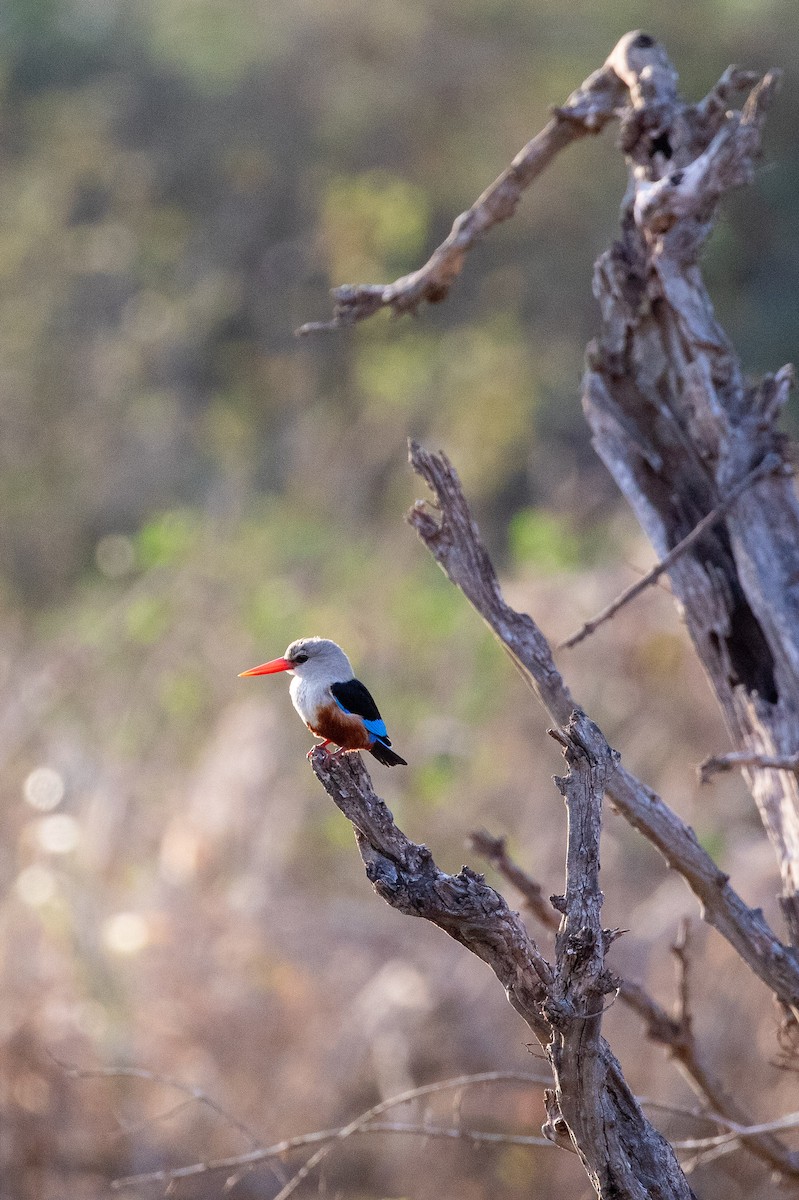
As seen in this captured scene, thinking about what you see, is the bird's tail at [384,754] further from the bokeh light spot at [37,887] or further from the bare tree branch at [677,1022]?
the bokeh light spot at [37,887]

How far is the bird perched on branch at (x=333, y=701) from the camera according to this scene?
3.20m

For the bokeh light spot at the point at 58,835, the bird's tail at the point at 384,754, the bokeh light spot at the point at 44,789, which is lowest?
the bird's tail at the point at 384,754

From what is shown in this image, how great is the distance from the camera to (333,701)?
10.5 feet

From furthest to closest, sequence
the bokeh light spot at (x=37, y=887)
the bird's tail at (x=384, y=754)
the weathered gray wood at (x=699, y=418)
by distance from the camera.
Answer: the bokeh light spot at (x=37, y=887)
the weathered gray wood at (x=699, y=418)
the bird's tail at (x=384, y=754)

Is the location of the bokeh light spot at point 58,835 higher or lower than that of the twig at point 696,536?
higher

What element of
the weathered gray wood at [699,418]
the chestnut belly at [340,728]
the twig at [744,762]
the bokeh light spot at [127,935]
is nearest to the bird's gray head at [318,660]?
the chestnut belly at [340,728]

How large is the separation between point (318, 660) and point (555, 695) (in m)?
0.59

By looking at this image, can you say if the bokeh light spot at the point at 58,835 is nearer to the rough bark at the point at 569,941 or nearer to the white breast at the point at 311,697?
the white breast at the point at 311,697

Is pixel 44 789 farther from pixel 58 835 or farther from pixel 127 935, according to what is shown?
pixel 127 935

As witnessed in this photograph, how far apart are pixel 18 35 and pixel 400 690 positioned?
1643 centimetres

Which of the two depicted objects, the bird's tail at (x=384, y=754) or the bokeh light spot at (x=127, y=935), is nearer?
the bird's tail at (x=384, y=754)

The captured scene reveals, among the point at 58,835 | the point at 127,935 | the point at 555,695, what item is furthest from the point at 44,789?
the point at 555,695

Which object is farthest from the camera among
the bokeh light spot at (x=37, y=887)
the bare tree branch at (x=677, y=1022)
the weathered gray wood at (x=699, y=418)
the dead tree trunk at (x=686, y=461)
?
the bokeh light spot at (x=37, y=887)

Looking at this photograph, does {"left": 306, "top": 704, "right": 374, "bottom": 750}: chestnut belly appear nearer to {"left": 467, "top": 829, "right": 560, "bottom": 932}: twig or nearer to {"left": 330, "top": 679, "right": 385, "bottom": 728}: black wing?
{"left": 330, "top": 679, "right": 385, "bottom": 728}: black wing
